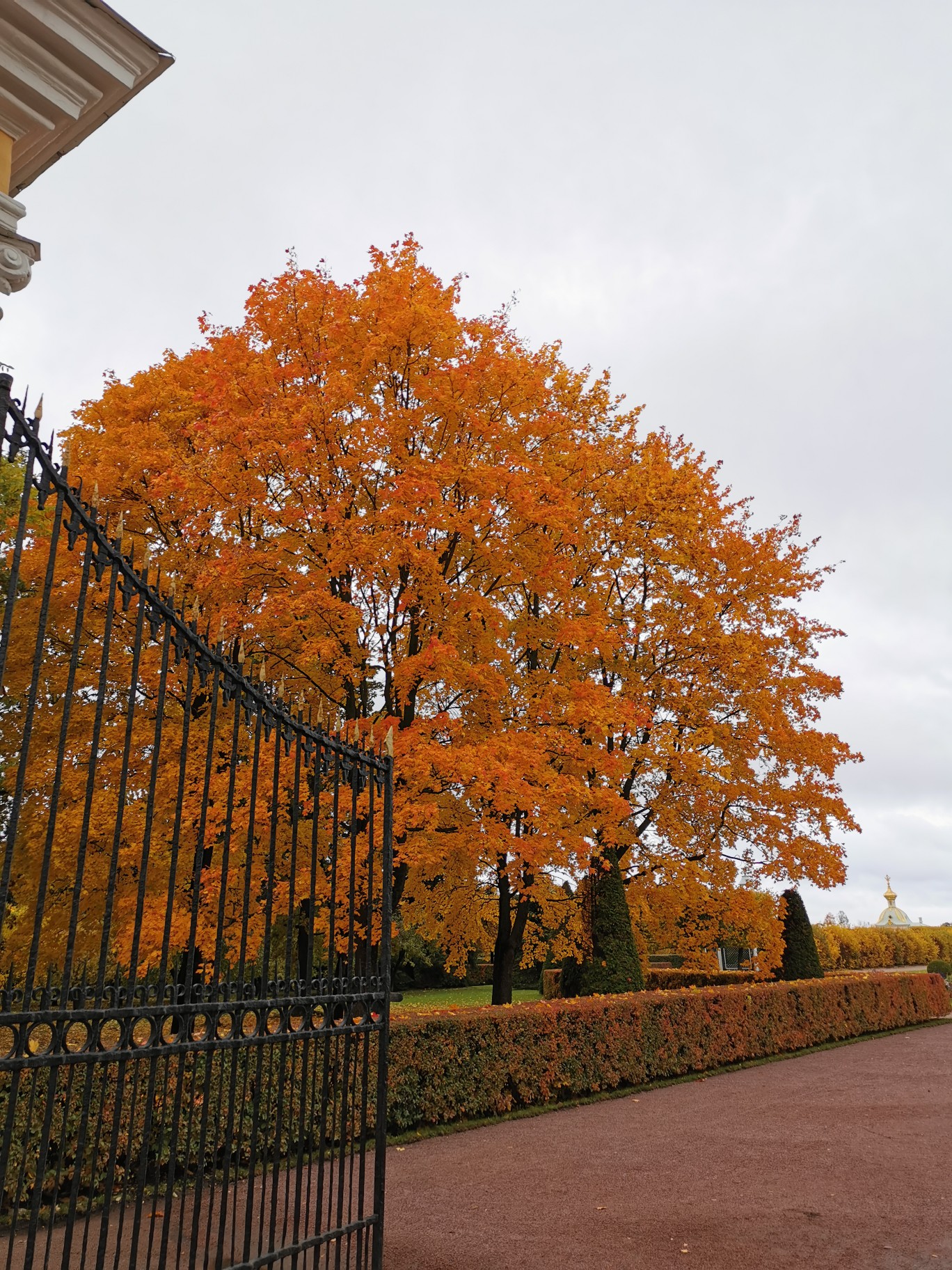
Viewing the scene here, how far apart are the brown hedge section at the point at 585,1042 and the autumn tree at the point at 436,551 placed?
6.34ft

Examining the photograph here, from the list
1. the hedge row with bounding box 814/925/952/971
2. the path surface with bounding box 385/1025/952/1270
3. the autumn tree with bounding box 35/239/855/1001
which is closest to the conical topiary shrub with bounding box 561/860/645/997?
the autumn tree with bounding box 35/239/855/1001

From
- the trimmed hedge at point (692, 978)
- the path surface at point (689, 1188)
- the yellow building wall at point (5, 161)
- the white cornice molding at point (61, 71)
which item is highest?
the white cornice molding at point (61, 71)

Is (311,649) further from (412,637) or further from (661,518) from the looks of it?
(661,518)

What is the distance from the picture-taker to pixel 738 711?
1847cm

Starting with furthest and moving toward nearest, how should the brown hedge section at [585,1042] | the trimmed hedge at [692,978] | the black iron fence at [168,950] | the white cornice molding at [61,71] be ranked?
the trimmed hedge at [692,978] → the brown hedge section at [585,1042] → the white cornice molding at [61,71] → the black iron fence at [168,950]

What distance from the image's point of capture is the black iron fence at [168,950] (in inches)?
135

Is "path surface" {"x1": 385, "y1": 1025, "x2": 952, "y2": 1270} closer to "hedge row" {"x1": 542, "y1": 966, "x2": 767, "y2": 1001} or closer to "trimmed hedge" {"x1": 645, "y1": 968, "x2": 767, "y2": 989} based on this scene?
"hedge row" {"x1": 542, "y1": 966, "x2": 767, "y2": 1001}

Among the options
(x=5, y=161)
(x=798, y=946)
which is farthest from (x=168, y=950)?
(x=798, y=946)

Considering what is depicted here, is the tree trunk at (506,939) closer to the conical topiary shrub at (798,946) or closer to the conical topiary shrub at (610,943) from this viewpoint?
the conical topiary shrub at (610,943)

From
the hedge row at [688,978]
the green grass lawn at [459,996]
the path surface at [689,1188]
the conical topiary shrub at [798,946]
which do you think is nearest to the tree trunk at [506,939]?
the path surface at [689,1188]

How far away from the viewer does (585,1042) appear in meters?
12.4

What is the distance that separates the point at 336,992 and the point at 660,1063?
10.5 metres

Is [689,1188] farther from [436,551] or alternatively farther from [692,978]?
[692,978]

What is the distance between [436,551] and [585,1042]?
6780mm
